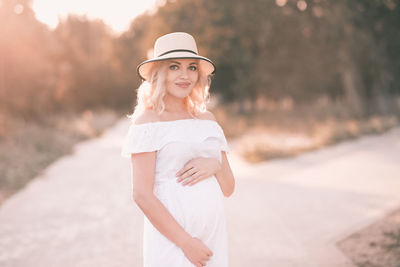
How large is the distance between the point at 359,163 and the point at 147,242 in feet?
24.1

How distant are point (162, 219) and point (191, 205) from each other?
0.19 meters

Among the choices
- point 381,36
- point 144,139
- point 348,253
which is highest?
point 381,36

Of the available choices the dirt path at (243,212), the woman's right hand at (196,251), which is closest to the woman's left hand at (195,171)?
the woman's right hand at (196,251)

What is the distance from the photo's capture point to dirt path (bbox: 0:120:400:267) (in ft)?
12.3

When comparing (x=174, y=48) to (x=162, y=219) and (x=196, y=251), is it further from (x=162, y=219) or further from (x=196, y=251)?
(x=196, y=251)

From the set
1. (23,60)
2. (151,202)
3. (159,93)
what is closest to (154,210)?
(151,202)

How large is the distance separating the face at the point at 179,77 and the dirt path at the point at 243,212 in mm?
2179

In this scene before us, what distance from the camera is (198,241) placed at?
1.82 metres

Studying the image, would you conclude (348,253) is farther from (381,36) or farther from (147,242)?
(381,36)

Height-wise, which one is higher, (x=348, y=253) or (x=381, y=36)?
(x=381, y=36)

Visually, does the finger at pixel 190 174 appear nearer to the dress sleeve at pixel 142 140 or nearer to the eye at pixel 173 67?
the dress sleeve at pixel 142 140

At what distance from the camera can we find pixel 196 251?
5.93ft

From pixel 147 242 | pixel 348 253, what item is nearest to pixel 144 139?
pixel 147 242

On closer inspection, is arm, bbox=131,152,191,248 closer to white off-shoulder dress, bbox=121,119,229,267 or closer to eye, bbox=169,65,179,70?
white off-shoulder dress, bbox=121,119,229,267
